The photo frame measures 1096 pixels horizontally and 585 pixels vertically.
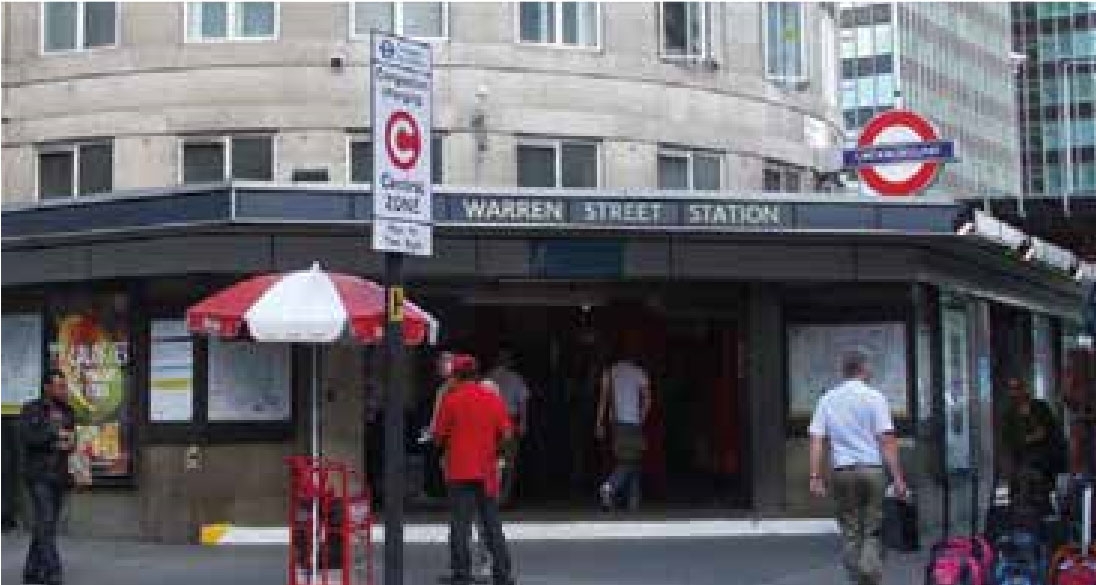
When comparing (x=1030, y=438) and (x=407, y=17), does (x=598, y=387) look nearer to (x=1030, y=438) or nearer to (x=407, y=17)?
(x=407, y=17)

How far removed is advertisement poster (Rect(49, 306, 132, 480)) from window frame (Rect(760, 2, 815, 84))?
10118 millimetres

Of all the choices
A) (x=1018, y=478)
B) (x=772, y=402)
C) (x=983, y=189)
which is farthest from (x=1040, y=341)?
(x=983, y=189)

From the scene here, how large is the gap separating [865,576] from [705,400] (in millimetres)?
9444

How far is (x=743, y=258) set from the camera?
685 inches

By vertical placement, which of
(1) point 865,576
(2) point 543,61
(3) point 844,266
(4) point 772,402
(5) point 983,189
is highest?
(5) point 983,189

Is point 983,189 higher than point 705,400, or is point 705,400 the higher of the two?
point 983,189

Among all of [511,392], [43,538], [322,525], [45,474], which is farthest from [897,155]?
[43,538]

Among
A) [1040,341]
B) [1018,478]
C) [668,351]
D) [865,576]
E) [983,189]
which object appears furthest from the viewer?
[983,189]

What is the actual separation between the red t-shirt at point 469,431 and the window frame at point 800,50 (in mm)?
11626

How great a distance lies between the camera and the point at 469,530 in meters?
12.9

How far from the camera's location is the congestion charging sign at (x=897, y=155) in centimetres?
1800

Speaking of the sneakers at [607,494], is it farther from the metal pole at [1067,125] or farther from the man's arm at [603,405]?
the metal pole at [1067,125]

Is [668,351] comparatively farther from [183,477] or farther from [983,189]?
[983,189]

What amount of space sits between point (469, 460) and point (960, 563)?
3757 millimetres
